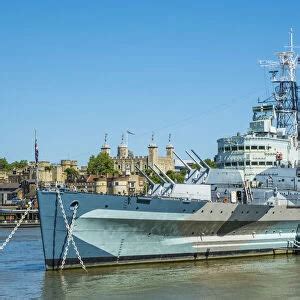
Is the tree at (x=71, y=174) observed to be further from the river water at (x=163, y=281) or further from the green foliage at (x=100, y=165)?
the river water at (x=163, y=281)

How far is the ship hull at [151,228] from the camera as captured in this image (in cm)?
3048

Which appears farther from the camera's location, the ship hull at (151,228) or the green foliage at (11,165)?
the green foliage at (11,165)

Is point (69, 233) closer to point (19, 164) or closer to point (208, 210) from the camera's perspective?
point (208, 210)

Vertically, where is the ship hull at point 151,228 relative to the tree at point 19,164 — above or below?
below

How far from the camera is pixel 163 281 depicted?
1111 inches

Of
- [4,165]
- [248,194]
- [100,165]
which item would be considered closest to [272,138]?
[248,194]

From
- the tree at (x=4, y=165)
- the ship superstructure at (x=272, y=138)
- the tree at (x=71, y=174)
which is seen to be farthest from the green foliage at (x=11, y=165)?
the ship superstructure at (x=272, y=138)

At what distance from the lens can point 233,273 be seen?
3091cm

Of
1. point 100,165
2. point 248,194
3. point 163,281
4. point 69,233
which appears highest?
point 100,165

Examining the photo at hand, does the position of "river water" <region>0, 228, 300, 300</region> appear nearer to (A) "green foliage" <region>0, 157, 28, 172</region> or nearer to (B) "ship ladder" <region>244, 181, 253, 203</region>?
(B) "ship ladder" <region>244, 181, 253, 203</region>

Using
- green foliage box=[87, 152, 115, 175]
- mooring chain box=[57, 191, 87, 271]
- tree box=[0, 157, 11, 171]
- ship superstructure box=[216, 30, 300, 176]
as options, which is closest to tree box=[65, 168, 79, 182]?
green foliage box=[87, 152, 115, 175]

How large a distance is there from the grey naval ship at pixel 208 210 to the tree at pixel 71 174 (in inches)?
3319

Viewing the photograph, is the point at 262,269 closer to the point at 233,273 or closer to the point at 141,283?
the point at 233,273

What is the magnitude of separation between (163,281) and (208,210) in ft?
21.8
